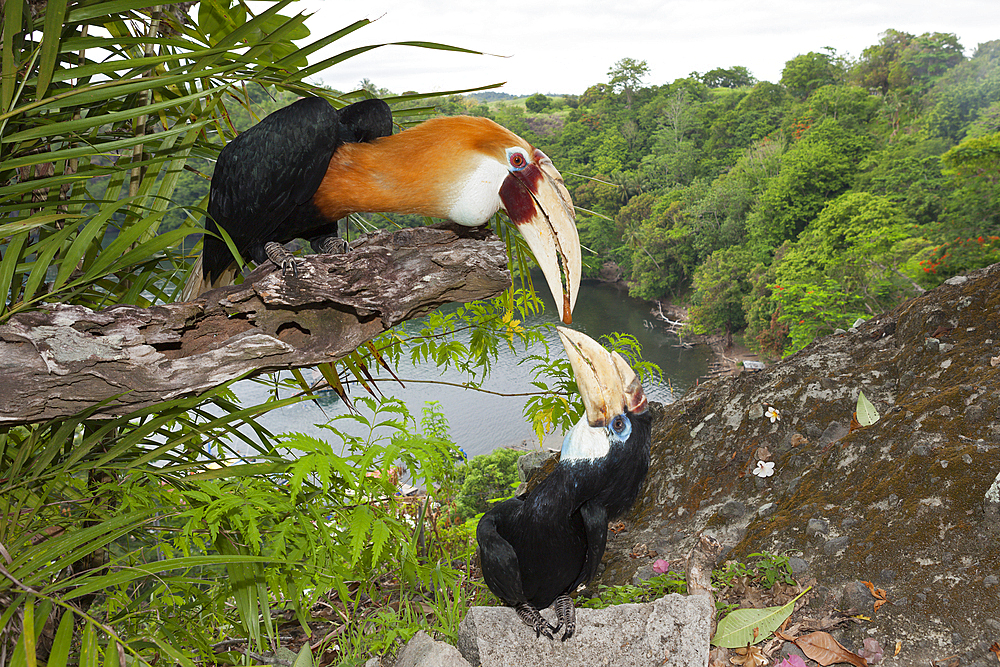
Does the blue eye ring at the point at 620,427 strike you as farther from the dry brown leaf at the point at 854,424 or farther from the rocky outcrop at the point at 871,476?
the dry brown leaf at the point at 854,424

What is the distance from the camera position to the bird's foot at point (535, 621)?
1.34 meters

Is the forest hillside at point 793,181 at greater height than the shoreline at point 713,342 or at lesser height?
greater

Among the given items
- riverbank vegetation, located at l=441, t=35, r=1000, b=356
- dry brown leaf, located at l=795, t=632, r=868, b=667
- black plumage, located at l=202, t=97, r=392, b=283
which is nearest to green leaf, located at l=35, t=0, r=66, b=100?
black plumage, located at l=202, t=97, r=392, b=283

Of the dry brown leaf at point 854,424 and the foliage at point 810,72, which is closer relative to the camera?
the dry brown leaf at point 854,424

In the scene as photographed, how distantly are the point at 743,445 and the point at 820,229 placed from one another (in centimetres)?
1157

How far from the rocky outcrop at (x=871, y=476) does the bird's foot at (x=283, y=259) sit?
1.37 metres

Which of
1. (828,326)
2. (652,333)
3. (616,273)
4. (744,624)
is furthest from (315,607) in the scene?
(616,273)

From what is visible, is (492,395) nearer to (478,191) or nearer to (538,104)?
(478,191)

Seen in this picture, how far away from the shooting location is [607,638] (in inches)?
51.9

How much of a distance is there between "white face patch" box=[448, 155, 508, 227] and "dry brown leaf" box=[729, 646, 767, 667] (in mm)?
1142

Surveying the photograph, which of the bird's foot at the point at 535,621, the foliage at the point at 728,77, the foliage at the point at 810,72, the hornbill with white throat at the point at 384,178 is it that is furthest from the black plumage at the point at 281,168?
the foliage at the point at 728,77

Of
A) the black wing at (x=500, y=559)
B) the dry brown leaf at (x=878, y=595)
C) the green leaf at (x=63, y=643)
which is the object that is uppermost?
the green leaf at (x=63, y=643)

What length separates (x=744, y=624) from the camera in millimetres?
1258

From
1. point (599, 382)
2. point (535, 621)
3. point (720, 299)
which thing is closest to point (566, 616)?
point (535, 621)
